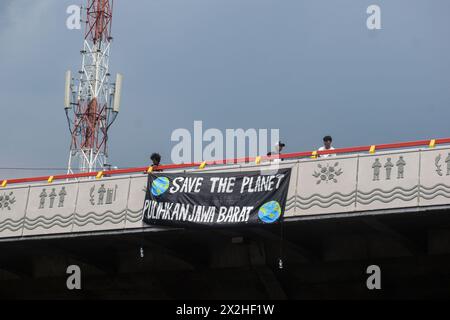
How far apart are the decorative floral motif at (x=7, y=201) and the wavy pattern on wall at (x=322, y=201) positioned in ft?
32.3

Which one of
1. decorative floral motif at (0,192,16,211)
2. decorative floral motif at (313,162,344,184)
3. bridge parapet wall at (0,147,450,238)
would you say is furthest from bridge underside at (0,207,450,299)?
decorative floral motif at (0,192,16,211)

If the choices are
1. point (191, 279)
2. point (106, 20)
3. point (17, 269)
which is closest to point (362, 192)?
point (191, 279)

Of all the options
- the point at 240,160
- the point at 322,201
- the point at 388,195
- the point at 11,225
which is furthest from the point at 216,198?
the point at 11,225

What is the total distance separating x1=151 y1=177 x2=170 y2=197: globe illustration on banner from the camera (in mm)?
30375

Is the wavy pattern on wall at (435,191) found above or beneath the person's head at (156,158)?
beneath

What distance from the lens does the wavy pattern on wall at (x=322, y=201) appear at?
27.7 m

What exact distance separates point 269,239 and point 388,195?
5072mm

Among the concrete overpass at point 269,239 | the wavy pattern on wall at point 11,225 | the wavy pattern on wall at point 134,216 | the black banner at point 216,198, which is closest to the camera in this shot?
the concrete overpass at point 269,239

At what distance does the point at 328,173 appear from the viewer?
92.9 feet

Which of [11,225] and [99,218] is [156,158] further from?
[11,225]

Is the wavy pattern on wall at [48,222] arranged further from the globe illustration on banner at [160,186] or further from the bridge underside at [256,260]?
the globe illustration on banner at [160,186]

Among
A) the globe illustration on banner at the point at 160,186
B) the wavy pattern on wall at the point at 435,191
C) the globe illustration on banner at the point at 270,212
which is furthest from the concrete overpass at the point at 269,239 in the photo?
the globe illustration on banner at the point at 160,186

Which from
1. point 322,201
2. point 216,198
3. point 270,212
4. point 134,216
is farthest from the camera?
point 134,216
